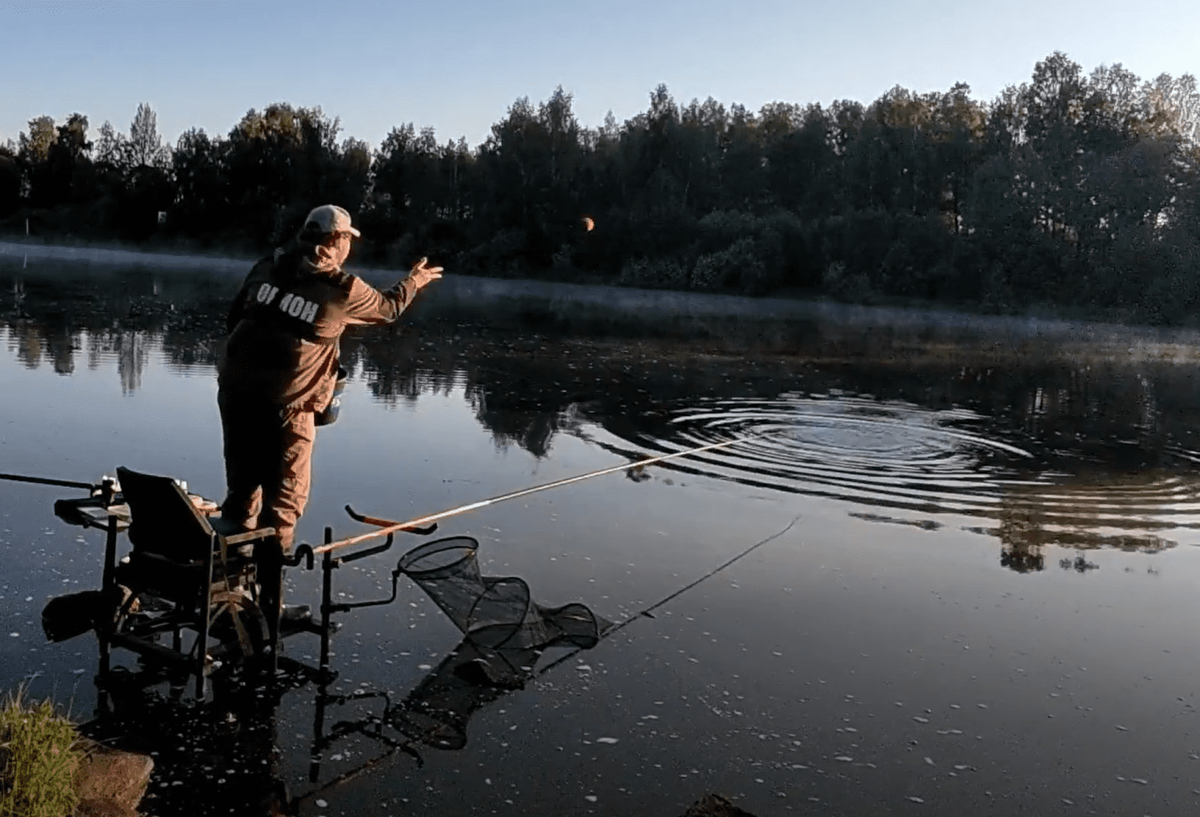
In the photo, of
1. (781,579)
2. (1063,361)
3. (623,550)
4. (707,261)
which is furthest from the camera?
(707,261)

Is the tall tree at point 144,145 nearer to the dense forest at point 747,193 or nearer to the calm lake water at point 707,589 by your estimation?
the dense forest at point 747,193

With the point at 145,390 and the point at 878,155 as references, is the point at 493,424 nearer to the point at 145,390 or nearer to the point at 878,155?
the point at 145,390

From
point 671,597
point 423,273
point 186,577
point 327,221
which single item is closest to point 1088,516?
point 671,597

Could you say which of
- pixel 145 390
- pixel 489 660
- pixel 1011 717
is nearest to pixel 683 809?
pixel 489 660

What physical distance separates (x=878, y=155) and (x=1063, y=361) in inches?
1354

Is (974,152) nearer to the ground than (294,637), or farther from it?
farther from it

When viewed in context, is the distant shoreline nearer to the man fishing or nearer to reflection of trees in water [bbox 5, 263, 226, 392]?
reflection of trees in water [bbox 5, 263, 226, 392]

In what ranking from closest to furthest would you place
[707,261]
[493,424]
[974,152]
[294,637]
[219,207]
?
1. [294,637]
2. [493,424]
3. [707,261]
4. [974,152]
5. [219,207]

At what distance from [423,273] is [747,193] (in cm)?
6167

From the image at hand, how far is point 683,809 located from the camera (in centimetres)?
439

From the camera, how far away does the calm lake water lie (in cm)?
468

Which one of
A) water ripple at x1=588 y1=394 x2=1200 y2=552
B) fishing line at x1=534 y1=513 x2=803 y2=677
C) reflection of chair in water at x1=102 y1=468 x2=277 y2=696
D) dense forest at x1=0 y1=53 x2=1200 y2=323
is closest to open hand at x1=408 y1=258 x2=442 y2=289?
reflection of chair in water at x1=102 y1=468 x2=277 y2=696

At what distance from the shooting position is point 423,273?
6250 millimetres

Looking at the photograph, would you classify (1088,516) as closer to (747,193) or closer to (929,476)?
(929,476)
